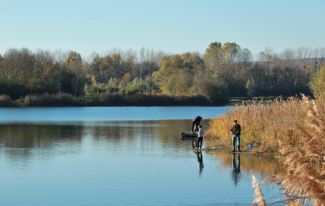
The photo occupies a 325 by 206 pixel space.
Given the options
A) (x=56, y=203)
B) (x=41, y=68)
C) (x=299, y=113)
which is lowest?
(x=56, y=203)

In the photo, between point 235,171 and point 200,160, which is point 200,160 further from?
point 235,171

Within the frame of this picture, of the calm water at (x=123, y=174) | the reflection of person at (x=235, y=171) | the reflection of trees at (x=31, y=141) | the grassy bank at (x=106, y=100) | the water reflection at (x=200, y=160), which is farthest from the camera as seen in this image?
the grassy bank at (x=106, y=100)

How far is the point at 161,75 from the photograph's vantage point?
95438mm

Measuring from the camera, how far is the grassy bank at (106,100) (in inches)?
2667

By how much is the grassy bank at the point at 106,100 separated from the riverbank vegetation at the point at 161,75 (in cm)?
65

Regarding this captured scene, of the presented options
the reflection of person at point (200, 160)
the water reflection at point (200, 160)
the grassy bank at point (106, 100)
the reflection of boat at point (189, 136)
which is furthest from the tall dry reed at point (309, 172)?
the grassy bank at point (106, 100)

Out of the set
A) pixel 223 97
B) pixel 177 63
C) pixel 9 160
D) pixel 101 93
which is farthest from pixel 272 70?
→ pixel 9 160

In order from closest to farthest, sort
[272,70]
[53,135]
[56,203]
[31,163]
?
[56,203] → [31,163] → [53,135] → [272,70]

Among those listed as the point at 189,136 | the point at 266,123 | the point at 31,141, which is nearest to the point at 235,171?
the point at 266,123

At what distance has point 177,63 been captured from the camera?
97438mm

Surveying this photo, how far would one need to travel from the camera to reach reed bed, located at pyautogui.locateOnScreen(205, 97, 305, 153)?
1838 centimetres

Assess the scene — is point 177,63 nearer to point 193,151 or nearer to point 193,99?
point 193,99

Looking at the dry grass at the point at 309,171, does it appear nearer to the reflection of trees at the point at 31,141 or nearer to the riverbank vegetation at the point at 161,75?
the reflection of trees at the point at 31,141

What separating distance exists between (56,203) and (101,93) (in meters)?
64.9
